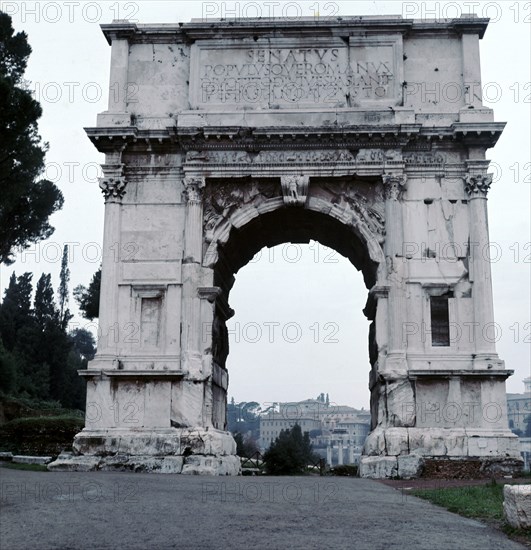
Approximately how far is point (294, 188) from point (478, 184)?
4068mm

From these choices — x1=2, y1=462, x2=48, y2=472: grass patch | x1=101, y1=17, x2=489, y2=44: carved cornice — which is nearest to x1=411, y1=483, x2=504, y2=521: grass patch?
x1=2, y1=462, x2=48, y2=472: grass patch

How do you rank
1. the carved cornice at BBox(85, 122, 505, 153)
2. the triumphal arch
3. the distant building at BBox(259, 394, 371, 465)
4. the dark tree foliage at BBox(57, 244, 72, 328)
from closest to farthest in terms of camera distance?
the triumphal arch, the carved cornice at BBox(85, 122, 505, 153), the dark tree foliage at BBox(57, 244, 72, 328), the distant building at BBox(259, 394, 371, 465)

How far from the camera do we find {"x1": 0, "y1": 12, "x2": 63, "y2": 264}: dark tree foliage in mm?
21922

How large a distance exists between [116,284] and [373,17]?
8542 millimetres

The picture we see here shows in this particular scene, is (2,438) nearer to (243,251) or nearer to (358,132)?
(243,251)

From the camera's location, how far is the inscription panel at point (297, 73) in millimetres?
19453

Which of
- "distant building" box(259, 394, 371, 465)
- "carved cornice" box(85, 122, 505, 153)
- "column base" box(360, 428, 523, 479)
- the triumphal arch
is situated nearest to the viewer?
"column base" box(360, 428, 523, 479)

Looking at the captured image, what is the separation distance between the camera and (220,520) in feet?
27.1

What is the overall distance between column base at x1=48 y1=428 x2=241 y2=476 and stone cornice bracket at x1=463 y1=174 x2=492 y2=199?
7683 millimetres

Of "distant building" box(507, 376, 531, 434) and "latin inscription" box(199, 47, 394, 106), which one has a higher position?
"latin inscription" box(199, 47, 394, 106)

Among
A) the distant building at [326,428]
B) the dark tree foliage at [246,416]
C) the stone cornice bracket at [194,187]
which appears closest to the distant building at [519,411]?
the distant building at [326,428]

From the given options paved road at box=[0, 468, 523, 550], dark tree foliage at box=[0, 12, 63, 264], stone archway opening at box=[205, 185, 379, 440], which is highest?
dark tree foliage at box=[0, 12, 63, 264]

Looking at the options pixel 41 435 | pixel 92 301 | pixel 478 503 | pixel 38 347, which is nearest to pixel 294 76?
pixel 41 435

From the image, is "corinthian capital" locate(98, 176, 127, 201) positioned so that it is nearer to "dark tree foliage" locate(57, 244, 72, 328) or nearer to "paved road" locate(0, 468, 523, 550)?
"paved road" locate(0, 468, 523, 550)
